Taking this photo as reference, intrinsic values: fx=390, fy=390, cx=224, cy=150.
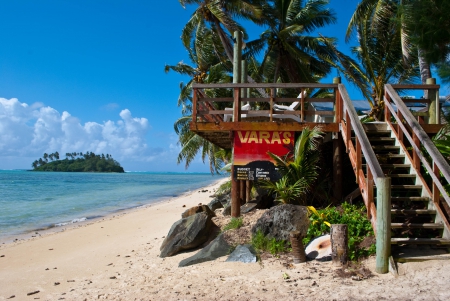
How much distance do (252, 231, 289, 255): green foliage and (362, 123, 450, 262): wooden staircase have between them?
1.88 m

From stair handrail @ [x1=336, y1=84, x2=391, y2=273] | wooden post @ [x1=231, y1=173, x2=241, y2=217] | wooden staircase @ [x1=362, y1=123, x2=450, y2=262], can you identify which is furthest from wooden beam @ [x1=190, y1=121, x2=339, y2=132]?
stair handrail @ [x1=336, y1=84, x2=391, y2=273]

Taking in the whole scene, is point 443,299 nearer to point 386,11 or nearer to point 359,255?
point 359,255

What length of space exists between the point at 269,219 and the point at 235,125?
2518 mm

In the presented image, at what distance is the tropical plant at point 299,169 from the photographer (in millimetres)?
8594

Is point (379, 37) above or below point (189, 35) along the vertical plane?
below

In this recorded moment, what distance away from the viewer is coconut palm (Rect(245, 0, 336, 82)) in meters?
20.5

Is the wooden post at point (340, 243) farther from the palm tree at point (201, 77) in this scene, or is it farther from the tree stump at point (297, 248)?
the palm tree at point (201, 77)

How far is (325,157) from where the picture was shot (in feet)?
32.4

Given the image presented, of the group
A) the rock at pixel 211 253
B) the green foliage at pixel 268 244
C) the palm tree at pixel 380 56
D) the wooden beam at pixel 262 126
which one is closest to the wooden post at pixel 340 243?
the green foliage at pixel 268 244

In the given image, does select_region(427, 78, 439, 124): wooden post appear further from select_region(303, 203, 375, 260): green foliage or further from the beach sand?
the beach sand

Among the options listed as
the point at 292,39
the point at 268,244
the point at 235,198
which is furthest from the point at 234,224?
the point at 292,39

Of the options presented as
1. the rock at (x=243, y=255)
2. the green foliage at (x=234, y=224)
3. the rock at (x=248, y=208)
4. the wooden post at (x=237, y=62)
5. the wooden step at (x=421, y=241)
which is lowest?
the rock at (x=243, y=255)

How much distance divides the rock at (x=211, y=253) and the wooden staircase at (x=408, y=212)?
9.86 ft

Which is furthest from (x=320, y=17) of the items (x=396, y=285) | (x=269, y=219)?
(x=396, y=285)
